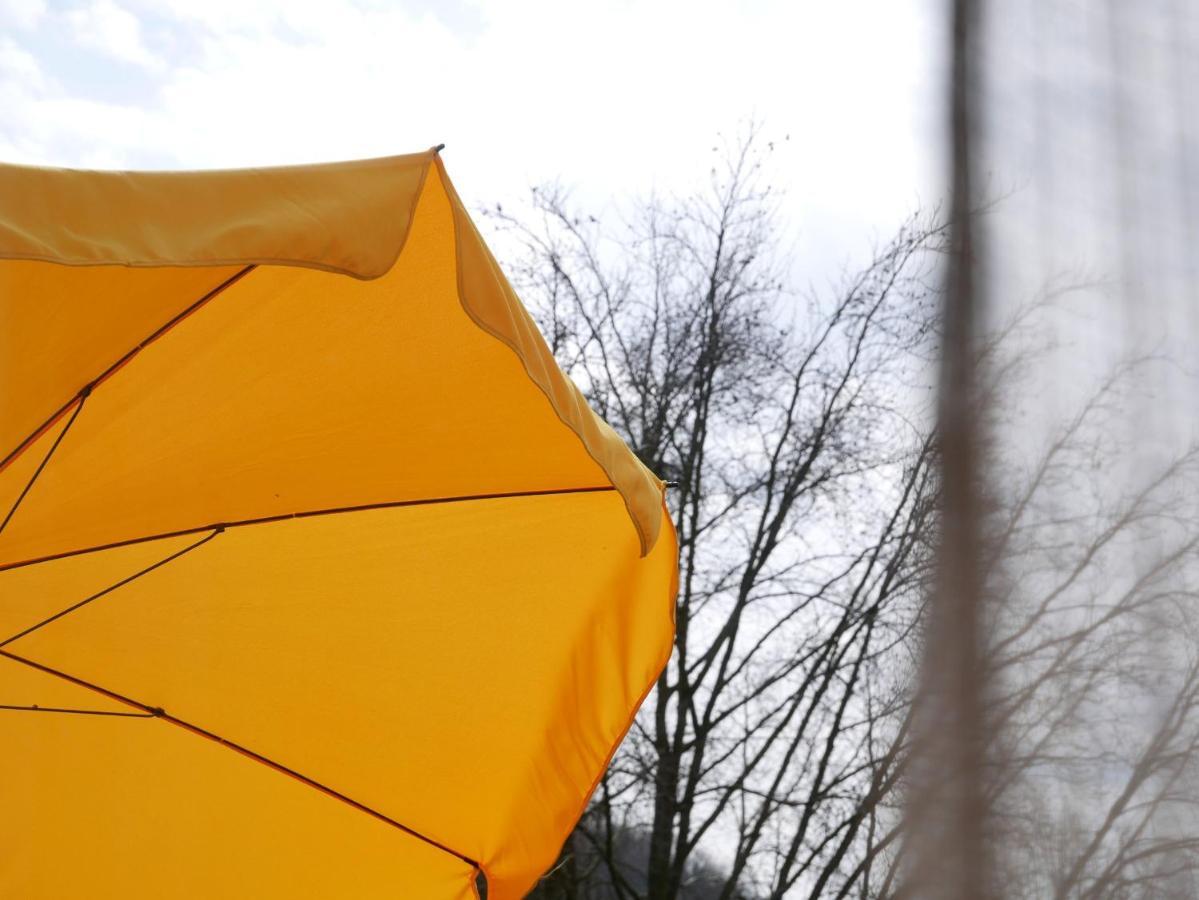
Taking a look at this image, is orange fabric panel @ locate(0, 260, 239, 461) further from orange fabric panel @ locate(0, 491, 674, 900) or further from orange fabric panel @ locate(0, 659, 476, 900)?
orange fabric panel @ locate(0, 659, 476, 900)

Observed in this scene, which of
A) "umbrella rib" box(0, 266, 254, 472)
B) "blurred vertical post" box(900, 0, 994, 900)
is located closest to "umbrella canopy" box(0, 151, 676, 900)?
"umbrella rib" box(0, 266, 254, 472)

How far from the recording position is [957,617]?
2.46 ft

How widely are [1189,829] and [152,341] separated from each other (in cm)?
240

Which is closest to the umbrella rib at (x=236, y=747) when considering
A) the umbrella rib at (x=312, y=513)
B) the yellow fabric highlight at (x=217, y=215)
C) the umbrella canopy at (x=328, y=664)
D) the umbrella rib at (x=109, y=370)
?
the umbrella canopy at (x=328, y=664)

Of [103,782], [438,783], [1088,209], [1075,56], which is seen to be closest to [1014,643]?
[1088,209]

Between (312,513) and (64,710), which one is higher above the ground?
(312,513)

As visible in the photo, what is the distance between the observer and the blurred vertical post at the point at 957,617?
72cm

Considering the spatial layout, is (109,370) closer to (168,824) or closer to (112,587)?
(112,587)

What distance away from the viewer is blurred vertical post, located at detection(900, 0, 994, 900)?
28.3 inches

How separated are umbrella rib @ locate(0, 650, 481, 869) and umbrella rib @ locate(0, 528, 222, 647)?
8 cm

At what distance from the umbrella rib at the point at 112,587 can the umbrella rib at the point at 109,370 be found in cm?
57

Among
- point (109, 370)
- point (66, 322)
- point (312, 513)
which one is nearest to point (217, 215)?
point (66, 322)

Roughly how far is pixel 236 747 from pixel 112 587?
0.56m

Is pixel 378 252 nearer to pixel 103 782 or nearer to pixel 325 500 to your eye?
pixel 325 500
